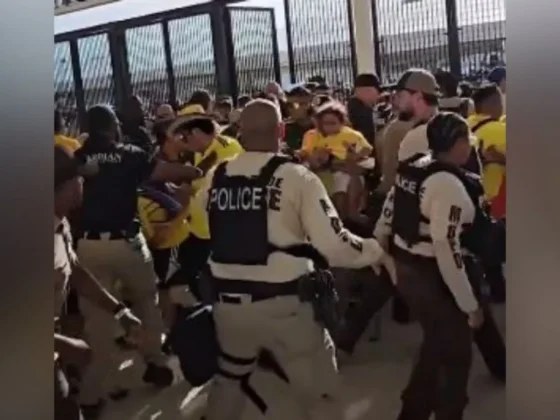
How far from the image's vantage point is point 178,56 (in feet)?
4.46

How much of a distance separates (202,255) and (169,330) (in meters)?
0.21

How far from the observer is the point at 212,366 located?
1585 mm

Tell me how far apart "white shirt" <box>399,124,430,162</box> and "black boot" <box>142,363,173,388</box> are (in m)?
0.67

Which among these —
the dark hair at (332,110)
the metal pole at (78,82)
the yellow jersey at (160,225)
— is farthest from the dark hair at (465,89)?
the yellow jersey at (160,225)

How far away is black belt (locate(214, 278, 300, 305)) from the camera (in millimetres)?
1508

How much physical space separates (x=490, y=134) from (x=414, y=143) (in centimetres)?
41

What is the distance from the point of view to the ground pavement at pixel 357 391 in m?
1.56

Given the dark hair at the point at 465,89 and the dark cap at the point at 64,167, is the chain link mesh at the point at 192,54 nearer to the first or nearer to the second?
the dark cap at the point at 64,167

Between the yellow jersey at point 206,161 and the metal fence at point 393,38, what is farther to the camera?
the yellow jersey at point 206,161

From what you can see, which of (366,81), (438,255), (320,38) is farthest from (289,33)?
(438,255)

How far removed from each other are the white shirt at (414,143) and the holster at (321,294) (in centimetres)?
26

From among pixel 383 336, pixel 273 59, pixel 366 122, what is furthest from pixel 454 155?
pixel 383 336

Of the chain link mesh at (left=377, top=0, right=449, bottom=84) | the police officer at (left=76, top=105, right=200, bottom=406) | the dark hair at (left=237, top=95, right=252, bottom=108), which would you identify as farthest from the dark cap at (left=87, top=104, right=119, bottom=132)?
the chain link mesh at (left=377, top=0, right=449, bottom=84)

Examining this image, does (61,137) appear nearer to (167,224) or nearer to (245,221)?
(245,221)
